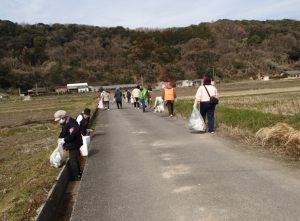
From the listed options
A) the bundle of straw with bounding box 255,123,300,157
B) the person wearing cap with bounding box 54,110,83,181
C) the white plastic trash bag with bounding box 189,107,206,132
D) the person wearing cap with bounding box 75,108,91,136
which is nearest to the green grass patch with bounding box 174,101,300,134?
the bundle of straw with bounding box 255,123,300,157

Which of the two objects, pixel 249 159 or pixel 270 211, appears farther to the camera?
pixel 249 159

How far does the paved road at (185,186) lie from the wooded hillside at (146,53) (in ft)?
299

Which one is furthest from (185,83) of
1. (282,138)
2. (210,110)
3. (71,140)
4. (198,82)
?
(71,140)

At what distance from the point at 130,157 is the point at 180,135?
267cm

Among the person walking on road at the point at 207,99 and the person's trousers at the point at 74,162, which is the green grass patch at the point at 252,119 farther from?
the person's trousers at the point at 74,162

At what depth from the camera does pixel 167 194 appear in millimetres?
3750

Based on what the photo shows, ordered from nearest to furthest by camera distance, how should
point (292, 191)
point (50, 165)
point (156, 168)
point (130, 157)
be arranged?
point (292, 191)
point (156, 168)
point (50, 165)
point (130, 157)

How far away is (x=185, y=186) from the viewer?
4.01 m

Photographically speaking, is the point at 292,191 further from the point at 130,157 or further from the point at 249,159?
the point at 130,157

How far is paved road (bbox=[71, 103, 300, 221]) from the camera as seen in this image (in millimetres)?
3184

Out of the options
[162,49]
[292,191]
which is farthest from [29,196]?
[162,49]

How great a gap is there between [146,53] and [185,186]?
377 feet

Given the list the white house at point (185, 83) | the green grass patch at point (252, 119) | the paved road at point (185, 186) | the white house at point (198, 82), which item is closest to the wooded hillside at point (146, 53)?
the white house at point (198, 82)

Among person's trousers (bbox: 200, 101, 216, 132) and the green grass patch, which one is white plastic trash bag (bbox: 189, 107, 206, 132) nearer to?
person's trousers (bbox: 200, 101, 216, 132)
